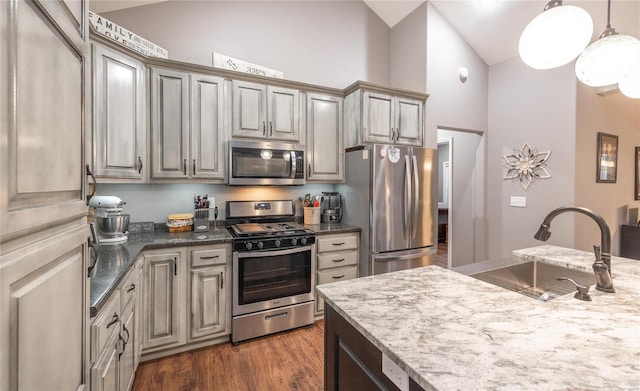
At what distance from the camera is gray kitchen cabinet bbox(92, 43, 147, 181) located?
2055 mm

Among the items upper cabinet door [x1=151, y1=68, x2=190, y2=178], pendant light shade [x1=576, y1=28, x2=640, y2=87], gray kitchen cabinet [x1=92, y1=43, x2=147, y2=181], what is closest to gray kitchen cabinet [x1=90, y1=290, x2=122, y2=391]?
gray kitchen cabinet [x1=92, y1=43, x2=147, y2=181]

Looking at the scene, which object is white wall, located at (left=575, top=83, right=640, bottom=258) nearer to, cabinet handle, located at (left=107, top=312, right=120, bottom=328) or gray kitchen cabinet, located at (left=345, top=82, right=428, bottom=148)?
gray kitchen cabinet, located at (left=345, top=82, right=428, bottom=148)

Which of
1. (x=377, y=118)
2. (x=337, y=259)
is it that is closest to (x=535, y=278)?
(x=337, y=259)

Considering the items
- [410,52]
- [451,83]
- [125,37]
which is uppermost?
[410,52]

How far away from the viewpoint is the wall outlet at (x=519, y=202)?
11.6 feet

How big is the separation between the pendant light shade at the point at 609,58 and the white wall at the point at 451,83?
2.27 metres

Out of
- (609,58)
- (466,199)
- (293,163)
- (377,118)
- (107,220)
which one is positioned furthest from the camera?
(466,199)

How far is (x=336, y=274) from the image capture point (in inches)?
114

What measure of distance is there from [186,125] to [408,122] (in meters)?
2.38

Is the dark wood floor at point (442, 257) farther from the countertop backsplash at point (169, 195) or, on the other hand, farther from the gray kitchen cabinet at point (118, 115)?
the gray kitchen cabinet at point (118, 115)

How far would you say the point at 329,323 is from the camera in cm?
119

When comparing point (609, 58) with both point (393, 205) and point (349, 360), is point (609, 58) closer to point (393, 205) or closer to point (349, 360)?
point (349, 360)

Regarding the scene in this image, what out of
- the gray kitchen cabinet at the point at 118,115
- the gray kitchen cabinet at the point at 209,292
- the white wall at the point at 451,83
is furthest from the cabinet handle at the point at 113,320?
the white wall at the point at 451,83

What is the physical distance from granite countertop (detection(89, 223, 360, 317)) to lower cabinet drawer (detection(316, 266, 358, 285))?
0.39 meters
